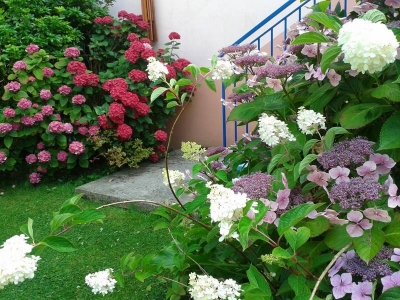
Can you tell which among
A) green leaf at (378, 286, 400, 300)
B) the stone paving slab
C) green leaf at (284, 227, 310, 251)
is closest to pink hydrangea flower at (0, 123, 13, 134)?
the stone paving slab

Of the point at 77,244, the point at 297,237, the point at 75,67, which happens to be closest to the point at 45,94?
the point at 75,67

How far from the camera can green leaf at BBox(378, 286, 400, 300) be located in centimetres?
140

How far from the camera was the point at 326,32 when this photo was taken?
204cm

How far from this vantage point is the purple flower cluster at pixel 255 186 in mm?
1567

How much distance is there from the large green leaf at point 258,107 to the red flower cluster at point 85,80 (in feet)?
12.0

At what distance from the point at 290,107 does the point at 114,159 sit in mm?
3720

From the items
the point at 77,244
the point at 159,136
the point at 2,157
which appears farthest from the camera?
the point at 159,136

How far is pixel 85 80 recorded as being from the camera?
18.2ft

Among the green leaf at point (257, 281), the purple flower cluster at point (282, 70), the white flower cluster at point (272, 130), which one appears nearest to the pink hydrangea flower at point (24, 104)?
the purple flower cluster at point (282, 70)

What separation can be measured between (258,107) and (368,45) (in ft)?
2.39

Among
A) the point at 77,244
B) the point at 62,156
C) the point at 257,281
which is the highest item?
the point at 257,281

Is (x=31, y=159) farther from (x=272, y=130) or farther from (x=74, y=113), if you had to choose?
(x=272, y=130)

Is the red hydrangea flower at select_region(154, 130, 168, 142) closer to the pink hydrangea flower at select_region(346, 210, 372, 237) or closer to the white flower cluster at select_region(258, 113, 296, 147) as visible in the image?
the white flower cluster at select_region(258, 113, 296, 147)

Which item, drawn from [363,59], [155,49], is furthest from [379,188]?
[155,49]
